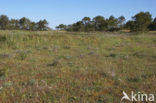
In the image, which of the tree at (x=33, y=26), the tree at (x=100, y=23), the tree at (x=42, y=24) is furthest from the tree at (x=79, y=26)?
the tree at (x=33, y=26)

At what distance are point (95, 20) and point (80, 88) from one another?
153ft

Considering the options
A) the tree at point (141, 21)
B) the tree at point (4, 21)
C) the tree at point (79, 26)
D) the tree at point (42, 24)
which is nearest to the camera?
the tree at point (141, 21)

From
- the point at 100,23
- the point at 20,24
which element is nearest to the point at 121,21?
the point at 100,23

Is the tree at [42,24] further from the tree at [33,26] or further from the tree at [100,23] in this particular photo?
the tree at [100,23]

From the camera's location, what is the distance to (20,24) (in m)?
51.8

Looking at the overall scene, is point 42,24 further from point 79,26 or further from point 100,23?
point 100,23

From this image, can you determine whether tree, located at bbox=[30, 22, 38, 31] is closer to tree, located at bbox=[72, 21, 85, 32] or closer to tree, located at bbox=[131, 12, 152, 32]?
tree, located at bbox=[72, 21, 85, 32]

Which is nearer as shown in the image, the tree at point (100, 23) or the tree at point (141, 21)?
the tree at point (141, 21)

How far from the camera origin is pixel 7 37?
1493 centimetres

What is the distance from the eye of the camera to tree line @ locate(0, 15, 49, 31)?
161 ft

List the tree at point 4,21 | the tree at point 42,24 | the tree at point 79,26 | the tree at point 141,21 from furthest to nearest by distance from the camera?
the tree at point 42,24, the tree at point 4,21, the tree at point 79,26, the tree at point 141,21

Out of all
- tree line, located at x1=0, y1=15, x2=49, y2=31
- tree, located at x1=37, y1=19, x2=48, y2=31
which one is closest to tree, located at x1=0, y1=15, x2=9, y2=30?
tree line, located at x1=0, y1=15, x2=49, y2=31

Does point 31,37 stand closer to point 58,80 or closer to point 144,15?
point 58,80

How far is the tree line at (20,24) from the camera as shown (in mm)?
48938
